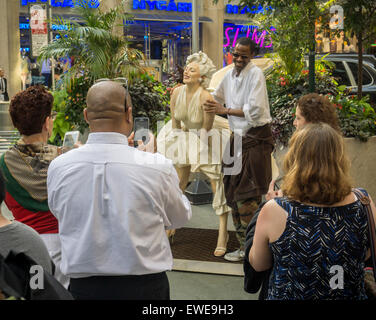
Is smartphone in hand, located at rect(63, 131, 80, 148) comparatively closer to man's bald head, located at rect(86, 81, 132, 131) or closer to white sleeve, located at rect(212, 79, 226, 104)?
man's bald head, located at rect(86, 81, 132, 131)

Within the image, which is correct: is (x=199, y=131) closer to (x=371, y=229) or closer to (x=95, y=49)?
(x=95, y=49)

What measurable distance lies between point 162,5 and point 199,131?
20.4 metres

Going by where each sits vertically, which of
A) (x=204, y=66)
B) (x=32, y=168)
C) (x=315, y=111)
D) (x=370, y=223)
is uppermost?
(x=204, y=66)

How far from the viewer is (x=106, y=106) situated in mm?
2188

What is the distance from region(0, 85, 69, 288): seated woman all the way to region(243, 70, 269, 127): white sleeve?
2.20m

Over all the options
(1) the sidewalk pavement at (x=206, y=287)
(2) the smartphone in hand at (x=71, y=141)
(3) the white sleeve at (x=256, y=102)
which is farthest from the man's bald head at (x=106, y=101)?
(3) the white sleeve at (x=256, y=102)

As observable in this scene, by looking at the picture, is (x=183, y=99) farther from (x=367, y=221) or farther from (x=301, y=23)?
(x=367, y=221)

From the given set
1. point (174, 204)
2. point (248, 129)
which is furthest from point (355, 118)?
point (174, 204)

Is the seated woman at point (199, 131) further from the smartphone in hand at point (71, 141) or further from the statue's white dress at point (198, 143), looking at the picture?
the smartphone in hand at point (71, 141)

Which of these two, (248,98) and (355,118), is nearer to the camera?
(248,98)

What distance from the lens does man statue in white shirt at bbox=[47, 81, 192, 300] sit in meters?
2.07

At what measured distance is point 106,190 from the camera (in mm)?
2088

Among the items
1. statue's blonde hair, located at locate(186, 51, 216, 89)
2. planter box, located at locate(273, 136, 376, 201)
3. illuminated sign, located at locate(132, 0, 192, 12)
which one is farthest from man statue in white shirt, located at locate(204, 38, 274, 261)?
illuminated sign, located at locate(132, 0, 192, 12)

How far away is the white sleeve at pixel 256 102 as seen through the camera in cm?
463
